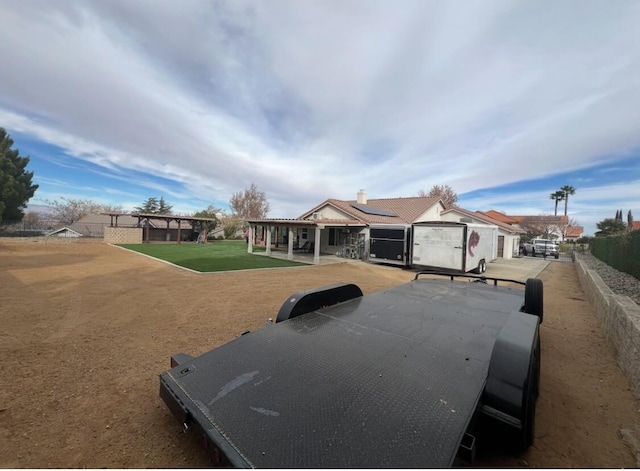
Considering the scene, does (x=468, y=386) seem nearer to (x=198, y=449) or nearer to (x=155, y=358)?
(x=198, y=449)

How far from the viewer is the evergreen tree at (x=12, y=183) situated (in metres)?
22.6

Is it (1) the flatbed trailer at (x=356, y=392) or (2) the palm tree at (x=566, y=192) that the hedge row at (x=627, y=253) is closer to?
(1) the flatbed trailer at (x=356, y=392)

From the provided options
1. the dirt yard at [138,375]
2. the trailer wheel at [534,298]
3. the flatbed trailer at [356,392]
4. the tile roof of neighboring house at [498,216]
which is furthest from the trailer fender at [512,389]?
the tile roof of neighboring house at [498,216]

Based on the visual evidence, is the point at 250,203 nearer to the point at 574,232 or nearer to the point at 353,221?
the point at 353,221

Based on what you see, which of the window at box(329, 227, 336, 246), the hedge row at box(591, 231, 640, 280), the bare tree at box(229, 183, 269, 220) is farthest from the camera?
the bare tree at box(229, 183, 269, 220)

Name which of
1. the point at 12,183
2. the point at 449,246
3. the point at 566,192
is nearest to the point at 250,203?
the point at 12,183

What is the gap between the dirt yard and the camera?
2084 mm

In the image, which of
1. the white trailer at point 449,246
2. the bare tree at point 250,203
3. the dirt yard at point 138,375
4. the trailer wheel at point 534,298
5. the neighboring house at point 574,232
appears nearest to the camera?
the dirt yard at point 138,375

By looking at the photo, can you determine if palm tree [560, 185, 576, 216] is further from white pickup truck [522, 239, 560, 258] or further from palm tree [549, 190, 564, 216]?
white pickup truck [522, 239, 560, 258]

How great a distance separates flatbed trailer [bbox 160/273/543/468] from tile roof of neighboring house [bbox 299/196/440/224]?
1400 cm

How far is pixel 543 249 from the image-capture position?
24344 millimetres

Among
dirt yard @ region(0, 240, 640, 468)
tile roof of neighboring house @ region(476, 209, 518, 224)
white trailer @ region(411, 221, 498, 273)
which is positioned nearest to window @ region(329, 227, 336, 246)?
white trailer @ region(411, 221, 498, 273)

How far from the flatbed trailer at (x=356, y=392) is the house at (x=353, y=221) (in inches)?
434

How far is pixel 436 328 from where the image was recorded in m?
3.16
